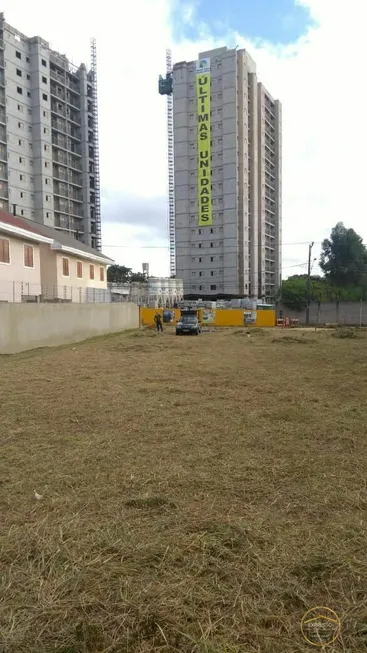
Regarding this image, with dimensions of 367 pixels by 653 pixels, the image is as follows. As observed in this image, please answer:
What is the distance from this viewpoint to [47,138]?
74.8m

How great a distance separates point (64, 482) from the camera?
182 inches

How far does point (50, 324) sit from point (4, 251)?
15.9 feet

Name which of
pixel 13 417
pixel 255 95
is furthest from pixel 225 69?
pixel 13 417

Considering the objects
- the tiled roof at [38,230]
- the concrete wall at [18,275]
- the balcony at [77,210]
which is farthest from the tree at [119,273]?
the concrete wall at [18,275]

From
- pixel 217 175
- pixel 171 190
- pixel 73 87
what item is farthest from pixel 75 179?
pixel 217 175

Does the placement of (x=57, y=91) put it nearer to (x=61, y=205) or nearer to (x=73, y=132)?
(x=73, y=132)

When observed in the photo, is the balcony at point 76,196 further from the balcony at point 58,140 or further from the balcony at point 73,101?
the balcony at point 73,101

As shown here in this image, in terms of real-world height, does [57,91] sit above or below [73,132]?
above

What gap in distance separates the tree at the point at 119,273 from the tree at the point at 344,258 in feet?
134

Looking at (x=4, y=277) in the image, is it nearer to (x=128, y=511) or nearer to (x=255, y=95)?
(x=128, y=511)

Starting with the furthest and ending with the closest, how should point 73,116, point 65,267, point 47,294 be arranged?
1. point 73,116
2. point 65,267
3. point 47,294

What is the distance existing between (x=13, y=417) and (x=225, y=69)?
96.3m

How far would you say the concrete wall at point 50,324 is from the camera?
19.8 metres

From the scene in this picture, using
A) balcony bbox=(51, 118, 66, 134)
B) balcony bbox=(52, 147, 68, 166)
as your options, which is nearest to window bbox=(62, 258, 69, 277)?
balcony bbox=(52, 147, 68, 166)
